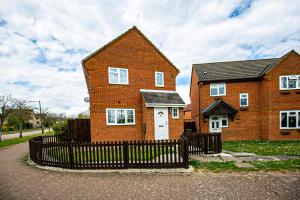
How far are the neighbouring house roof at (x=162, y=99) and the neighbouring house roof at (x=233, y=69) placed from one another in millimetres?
5212

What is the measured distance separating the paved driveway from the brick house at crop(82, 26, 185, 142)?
258 inches

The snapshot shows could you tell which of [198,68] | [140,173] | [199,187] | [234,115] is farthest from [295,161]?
[198,68]

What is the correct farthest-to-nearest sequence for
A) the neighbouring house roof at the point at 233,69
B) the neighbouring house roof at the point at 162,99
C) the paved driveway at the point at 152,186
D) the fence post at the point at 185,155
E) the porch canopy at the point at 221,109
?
the neighbouring house roof at the point at 233,69
the porch canopy at the point at 221,109
the neighbouring house roof at the point at 162,99
the fence post at the point at 185,155
the paved driveway at the point at 152,186

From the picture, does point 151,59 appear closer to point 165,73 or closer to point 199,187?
point 165,73

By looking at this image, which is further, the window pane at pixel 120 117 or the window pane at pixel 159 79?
the window pane at pixel 159 79

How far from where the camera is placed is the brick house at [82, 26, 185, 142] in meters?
12.7

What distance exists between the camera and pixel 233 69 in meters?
19.2

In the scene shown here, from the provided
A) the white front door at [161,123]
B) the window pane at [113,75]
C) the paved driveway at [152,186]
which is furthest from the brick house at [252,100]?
the paved driveway at [152,186]

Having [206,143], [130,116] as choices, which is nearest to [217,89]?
[206,143]

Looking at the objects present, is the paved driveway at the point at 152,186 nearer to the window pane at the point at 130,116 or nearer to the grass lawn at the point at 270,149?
the grass lawn at the point at 270,149

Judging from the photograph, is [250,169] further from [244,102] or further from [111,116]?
[244,102]

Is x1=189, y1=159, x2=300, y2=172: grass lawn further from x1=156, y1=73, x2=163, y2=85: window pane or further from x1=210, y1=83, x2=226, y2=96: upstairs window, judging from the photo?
x1=210, y1=83, x2=226, y2=96: upstairs window

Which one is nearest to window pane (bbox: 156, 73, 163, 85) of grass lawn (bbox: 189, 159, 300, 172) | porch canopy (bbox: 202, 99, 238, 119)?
porch canopy (bbox: 202, 99, 238, 119)

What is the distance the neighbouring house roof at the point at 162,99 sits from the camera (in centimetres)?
1308
